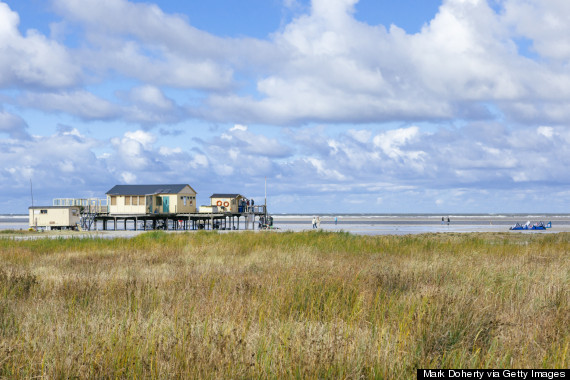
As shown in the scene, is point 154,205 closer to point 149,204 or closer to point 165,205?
point 149,204

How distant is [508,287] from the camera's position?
826 cm

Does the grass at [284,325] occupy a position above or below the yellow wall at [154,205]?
below

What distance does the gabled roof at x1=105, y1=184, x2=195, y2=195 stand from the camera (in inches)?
2381

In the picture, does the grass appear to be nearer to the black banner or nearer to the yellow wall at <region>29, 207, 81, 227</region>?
the black banner

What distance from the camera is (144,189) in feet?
200

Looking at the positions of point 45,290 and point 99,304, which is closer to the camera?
point 99,304

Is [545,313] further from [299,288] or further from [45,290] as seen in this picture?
[45,290]

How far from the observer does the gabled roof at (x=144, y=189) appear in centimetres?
6047

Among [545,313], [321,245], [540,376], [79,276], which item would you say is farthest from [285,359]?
[321,245]

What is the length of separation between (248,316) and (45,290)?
4.30 metres

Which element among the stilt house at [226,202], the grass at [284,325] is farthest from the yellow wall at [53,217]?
the grass at [284,325]

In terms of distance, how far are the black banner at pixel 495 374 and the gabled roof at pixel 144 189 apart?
58612 millimetres

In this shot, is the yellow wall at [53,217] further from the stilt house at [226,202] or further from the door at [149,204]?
the stilt house at [226,202]

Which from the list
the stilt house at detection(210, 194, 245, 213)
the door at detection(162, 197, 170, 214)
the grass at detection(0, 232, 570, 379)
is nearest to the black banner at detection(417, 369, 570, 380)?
the grass at detection(0, 232, 570, 379)
